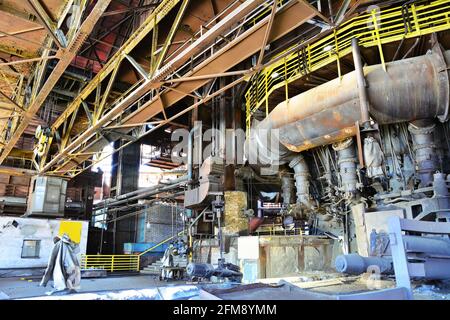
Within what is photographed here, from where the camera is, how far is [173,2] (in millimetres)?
6219

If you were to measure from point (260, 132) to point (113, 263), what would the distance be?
11471mm

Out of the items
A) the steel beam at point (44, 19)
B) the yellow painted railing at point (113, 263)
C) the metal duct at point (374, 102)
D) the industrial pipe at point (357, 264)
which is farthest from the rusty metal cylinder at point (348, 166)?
the yellow painted railing at point (113, 263)

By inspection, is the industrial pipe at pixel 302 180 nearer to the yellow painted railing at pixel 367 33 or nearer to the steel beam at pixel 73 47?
the yellow painted railing at pixel 367 33

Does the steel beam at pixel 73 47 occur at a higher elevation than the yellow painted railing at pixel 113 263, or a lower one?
higher

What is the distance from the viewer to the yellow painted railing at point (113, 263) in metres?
16.2

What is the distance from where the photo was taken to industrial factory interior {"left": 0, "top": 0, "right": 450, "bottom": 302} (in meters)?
4.92

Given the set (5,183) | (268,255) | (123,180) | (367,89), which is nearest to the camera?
(367,89)

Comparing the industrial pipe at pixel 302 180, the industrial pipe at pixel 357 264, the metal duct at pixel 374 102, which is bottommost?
the industrial pipe at pixel 357 264

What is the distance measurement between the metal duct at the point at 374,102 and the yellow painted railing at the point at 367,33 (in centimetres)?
53

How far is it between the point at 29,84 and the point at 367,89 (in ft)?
31.7

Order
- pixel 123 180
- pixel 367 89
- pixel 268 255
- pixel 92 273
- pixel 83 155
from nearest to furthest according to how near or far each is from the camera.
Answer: pixel 367 89, pixel 268 255, pixel 83 155, pixel 92 273, pixel 123 180

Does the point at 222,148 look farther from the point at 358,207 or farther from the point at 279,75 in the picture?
the point at 358,207

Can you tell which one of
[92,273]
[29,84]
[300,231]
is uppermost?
[29,84]

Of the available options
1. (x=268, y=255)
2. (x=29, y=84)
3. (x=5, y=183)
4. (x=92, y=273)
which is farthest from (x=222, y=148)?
(x=5, y=183)
